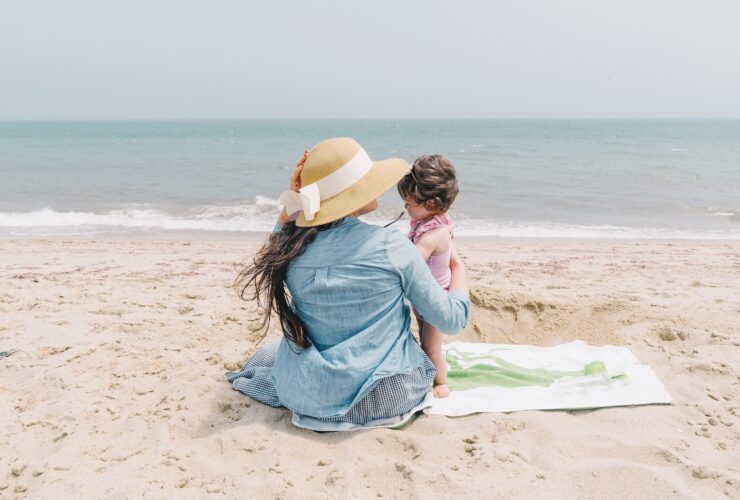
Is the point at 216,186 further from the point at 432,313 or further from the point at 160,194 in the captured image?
the point at 432,313

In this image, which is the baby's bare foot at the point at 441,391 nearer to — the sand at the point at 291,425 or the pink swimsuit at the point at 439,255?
the sand at the point at 291,425

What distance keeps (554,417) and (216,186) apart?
17.3 meters

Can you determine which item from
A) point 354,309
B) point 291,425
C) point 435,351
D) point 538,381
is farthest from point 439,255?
point 291,425

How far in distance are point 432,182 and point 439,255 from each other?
1.41ft

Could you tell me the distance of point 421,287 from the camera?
269cm

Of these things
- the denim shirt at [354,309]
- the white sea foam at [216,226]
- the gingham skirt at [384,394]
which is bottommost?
the white sea foam at [216,226]

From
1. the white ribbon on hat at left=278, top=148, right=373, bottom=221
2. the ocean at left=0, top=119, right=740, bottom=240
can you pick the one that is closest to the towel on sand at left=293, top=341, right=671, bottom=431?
the white ribbon on hat at left=278, top=148, right=373, bottom=221

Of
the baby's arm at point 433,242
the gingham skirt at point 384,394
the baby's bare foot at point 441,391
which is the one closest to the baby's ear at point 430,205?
the baby's arm at point 433,242

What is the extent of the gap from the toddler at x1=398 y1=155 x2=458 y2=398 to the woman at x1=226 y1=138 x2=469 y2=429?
0.30 m

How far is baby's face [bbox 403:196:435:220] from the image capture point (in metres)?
3.30

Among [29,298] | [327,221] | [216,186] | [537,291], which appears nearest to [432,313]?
[327,221]

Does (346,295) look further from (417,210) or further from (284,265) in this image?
(417,210)

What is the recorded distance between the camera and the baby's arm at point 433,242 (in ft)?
10.6

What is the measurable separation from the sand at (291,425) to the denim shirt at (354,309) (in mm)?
228
